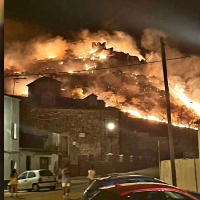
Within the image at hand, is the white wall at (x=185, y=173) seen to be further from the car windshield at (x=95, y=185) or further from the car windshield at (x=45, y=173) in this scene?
→ the car windshield at (x=45, y=173)

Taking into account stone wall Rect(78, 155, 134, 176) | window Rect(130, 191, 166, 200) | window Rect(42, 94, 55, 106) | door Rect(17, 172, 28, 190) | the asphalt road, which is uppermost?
window Rect(42, 94, 55, 106)

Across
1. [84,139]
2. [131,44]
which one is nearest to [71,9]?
[131,44]

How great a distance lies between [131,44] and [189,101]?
1.11 feet

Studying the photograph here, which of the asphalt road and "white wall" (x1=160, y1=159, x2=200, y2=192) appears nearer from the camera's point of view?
the asphalt road

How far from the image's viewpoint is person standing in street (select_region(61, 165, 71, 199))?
124 centimetres

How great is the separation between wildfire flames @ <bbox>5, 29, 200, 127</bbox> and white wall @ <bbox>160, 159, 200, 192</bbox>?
0.15m

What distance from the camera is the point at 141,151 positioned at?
1353mm

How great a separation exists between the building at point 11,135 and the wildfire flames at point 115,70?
0.08 metres

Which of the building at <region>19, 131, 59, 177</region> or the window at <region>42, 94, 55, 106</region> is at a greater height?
the window at <region>42, 94, 55, 106</region>

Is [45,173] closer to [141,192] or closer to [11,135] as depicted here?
[11,135]

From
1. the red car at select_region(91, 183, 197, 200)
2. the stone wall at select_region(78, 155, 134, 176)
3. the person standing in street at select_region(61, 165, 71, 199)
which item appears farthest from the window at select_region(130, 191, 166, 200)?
the person standing in street at select_region(61, 165, 71, 199)

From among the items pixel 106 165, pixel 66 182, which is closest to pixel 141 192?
pixel 106 165

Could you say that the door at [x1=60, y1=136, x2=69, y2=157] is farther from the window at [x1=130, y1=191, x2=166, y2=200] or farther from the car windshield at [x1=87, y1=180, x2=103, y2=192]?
the window at [x1=130, y1=191, x2=166, y2=200]

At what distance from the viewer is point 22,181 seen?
4.06 ft
